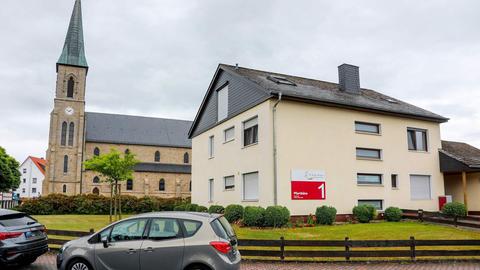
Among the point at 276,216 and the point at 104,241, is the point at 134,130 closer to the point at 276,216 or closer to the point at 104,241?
the point at 276,216

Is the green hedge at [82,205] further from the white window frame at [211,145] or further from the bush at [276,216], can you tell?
the bush at [276,216]

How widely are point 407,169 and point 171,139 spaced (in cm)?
4152

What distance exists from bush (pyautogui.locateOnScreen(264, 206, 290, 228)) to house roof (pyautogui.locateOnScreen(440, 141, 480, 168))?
11.0m

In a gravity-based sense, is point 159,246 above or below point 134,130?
below

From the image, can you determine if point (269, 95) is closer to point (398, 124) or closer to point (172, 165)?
point (398, 124)

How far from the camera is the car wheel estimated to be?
7508mm

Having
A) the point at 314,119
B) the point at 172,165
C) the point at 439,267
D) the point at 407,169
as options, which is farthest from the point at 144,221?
the point at 172,165

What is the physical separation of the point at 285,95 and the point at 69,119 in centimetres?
4238

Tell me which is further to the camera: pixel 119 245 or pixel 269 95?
pixel 269 95

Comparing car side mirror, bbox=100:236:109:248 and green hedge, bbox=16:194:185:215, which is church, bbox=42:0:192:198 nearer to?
green hedge, bbox=16:194:185:215

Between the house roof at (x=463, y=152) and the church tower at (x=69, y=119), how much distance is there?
43285 millimetres

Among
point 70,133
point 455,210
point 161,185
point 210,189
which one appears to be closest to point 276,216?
point 455,210

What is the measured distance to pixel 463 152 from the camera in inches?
933

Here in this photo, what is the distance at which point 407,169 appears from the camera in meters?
21.4
